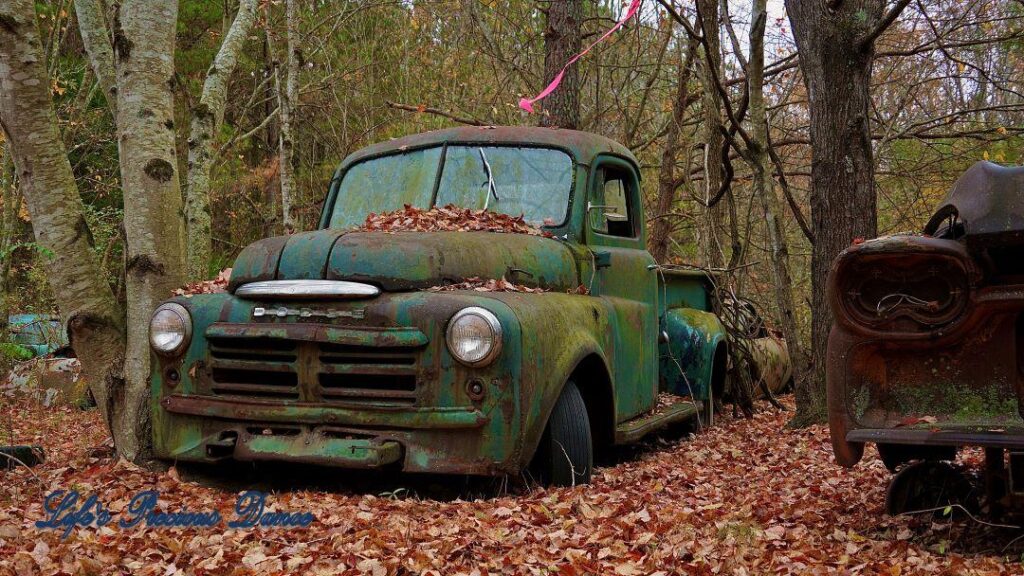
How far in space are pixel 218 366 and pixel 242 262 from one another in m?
0.60

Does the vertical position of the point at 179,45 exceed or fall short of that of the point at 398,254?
it exceeds it

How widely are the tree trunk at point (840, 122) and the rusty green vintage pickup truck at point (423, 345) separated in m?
2.11

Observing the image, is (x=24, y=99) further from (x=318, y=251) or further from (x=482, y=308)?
(x=482, y=308)

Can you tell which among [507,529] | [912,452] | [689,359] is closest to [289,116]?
[689,359]

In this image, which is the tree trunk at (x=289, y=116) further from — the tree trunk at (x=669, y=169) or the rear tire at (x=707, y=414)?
the rear tire at (x=707, y=414)

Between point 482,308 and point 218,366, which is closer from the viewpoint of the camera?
point 482,308

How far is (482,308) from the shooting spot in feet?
14.7

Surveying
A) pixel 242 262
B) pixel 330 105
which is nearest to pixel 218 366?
pixel 242 262

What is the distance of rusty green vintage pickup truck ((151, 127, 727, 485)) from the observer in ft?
14.6

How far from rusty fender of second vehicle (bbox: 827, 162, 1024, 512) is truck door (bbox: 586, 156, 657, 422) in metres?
2.04

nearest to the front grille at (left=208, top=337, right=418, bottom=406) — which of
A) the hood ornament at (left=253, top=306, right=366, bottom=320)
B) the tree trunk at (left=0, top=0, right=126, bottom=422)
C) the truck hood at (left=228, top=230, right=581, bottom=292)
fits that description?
the hood ornament at (left=253, top=306, right=366, bottom=320)

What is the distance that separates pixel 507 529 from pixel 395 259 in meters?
1.50

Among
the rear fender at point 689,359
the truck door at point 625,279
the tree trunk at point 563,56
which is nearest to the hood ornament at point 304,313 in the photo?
the truck door at point 625,279

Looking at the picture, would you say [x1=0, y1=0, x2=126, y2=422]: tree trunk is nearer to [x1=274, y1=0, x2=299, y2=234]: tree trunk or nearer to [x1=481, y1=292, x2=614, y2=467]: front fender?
[x1=481, y1=292, x2=614, y2=467]: front fender
